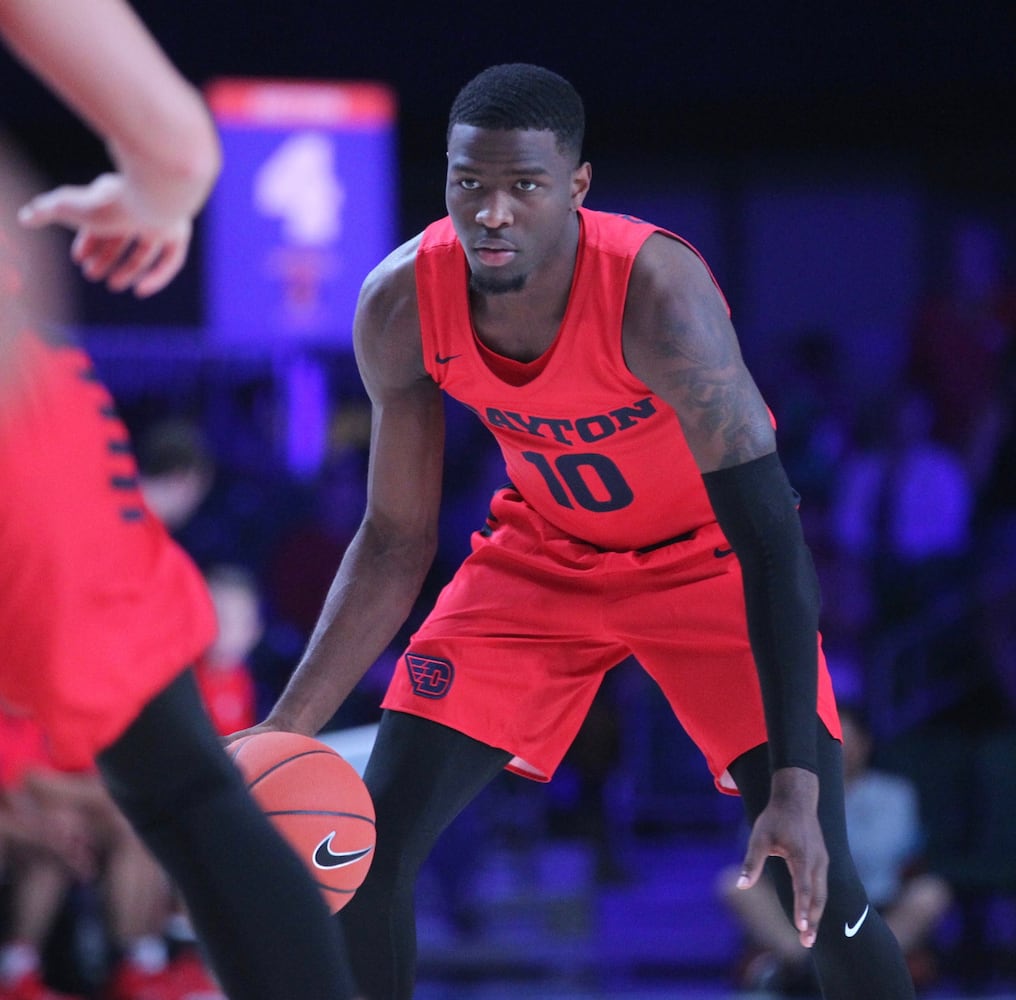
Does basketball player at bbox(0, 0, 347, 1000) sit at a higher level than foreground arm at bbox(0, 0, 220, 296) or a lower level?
lower

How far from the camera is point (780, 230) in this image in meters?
9.44

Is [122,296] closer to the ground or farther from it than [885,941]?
closer to the ground

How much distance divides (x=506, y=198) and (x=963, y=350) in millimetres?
5278

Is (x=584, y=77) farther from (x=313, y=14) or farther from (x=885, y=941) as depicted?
(x=885, y=941)

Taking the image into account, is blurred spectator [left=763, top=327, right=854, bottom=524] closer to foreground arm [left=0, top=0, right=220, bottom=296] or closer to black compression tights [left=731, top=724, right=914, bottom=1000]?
black compression tights [left=731, top=724, right=914, bottom=1000]

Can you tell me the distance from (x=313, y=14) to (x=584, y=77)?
61.8 inches

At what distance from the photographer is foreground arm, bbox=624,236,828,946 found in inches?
95.2

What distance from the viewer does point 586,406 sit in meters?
2.68

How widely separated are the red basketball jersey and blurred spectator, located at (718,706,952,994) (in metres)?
2.71

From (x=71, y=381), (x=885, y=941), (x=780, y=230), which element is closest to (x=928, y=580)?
(x=780, y=230)

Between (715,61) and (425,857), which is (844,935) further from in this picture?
(715,61)

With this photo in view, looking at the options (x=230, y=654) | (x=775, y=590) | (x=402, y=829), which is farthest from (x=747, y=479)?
(x=230, y=654)

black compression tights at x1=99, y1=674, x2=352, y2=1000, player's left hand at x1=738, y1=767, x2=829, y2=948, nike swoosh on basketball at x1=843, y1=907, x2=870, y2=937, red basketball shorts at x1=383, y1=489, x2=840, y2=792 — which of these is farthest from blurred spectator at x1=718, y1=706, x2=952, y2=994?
black compression tights at x1=99, y1=674, x2=352, y2=1000

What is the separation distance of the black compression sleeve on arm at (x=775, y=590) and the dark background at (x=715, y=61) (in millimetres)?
6785
